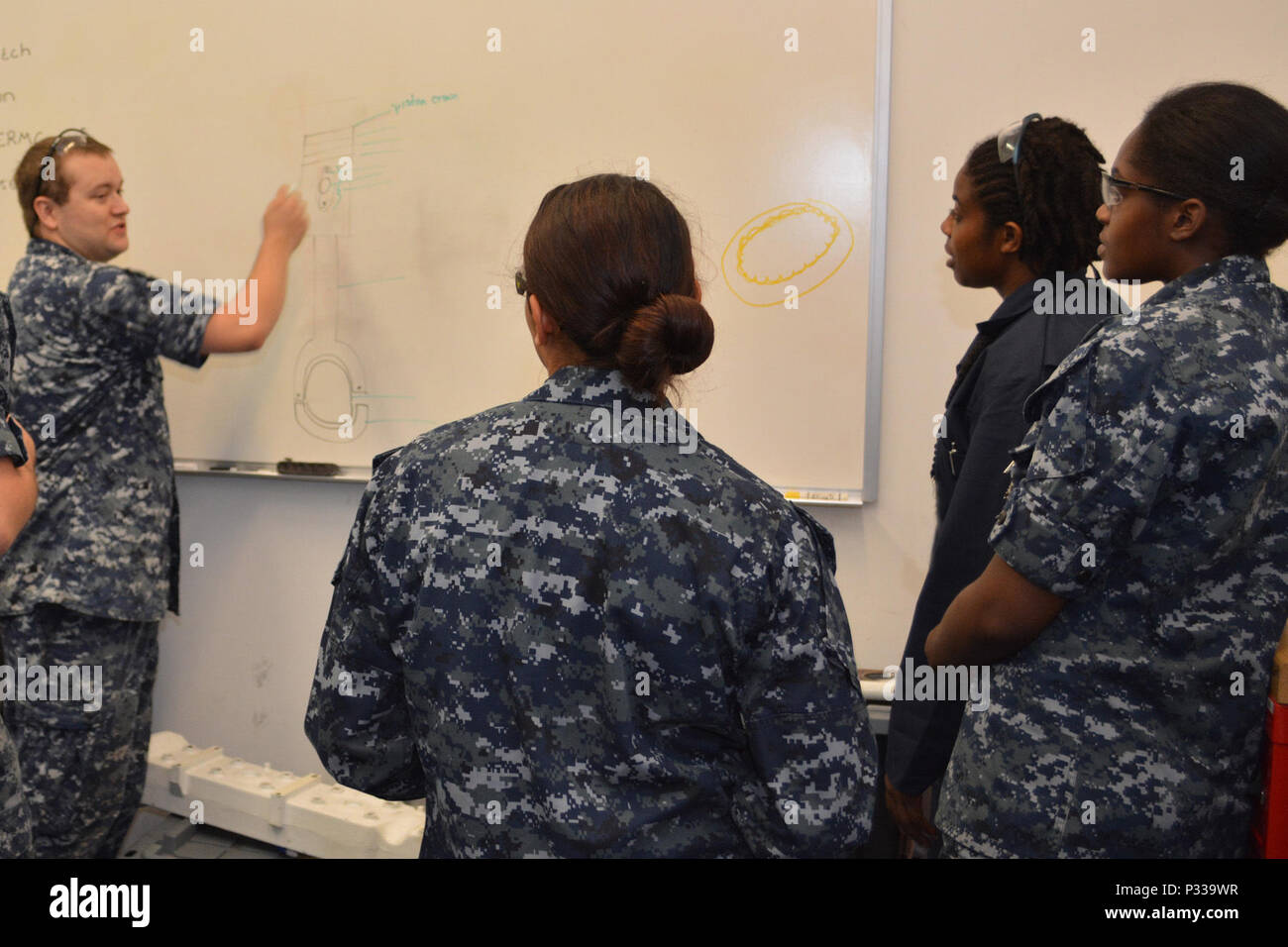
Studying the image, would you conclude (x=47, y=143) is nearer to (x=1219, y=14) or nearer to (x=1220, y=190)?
(x=1220, y=190)

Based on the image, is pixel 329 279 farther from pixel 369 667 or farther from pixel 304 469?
pixel 369 667

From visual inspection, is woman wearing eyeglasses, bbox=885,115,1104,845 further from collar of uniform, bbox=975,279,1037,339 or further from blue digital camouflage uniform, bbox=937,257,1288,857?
blue digital camouflage uniform, bbox=937,257,1288,857

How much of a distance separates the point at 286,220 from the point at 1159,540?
2010 mm

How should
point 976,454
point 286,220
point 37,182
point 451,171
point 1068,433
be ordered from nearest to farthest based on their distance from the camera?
1. point 1068,433
2. point 976,454
3. point 37,182
4. point 451,171
5. point 286,220

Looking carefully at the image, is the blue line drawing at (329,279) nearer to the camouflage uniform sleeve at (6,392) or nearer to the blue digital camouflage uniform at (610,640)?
the camouflage uniform sleeve at (6,392)

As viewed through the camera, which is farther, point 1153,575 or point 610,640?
point 1153,575

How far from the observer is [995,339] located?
4.58ft

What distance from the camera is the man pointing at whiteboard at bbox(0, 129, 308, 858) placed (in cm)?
192

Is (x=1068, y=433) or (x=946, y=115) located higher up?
(x=946, y=115)

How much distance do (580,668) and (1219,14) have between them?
68.6 inches

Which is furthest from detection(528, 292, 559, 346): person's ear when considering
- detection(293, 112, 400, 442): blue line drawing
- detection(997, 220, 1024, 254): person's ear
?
detection(293, 112, 400, 442): blue line drawing

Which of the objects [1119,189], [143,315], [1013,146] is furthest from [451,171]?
[1119,189]

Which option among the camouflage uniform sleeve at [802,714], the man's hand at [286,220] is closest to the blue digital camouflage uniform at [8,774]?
the camouflage uniform sleeve at [802,714]

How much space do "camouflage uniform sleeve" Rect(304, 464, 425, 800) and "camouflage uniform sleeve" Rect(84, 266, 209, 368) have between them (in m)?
1.23
